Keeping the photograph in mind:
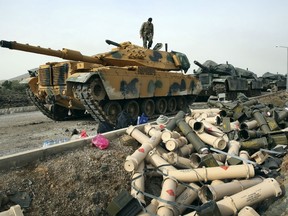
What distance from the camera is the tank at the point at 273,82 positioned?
3434cm

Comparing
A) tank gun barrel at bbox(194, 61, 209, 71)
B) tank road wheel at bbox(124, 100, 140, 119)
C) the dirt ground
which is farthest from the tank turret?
the dirt ground

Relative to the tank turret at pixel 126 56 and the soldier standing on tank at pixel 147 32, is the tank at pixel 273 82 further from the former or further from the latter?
the soldier standing on tank at pixel 147 32

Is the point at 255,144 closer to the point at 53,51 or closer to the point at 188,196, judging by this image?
the point at 188,196

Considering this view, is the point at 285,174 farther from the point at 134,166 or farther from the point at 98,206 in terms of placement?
the point at 98,206

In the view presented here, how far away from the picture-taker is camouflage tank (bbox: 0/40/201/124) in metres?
9.96

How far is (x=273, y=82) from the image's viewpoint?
3525cm

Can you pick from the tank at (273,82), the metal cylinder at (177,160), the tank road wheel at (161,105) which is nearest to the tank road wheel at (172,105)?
the tank road wheel at (161,105)

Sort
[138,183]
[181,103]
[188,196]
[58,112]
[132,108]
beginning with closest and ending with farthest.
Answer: [188,196], [138,183], [132,108], [58,112], [181,103]

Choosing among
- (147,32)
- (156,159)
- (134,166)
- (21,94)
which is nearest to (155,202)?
(134,166)

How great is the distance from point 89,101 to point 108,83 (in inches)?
36.0

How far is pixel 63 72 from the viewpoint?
1102 cm

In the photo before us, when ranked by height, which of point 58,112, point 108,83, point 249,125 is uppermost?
point 108,83

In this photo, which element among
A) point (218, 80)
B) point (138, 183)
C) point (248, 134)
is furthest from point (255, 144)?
point (218, 80)

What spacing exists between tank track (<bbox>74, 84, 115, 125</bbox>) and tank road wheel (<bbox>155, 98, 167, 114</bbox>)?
3.54 m
